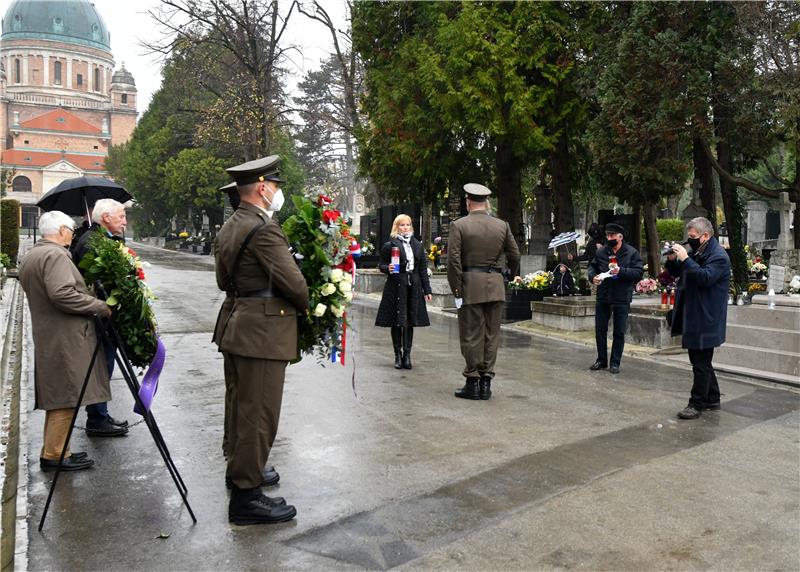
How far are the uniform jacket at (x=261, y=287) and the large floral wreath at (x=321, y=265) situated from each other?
296mm

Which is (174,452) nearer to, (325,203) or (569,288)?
(325,203)

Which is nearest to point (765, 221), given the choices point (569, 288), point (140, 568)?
point (569, 288)

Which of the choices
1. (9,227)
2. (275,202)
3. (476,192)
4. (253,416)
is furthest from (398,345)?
(9,227)

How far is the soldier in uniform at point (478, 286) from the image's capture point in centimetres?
793

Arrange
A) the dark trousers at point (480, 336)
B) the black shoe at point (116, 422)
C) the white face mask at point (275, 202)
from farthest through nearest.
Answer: the dark trousers at point (480, 336) < the black shoe at point (116, 422) < the white face mask at point (275, 202)

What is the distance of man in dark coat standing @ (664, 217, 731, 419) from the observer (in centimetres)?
710

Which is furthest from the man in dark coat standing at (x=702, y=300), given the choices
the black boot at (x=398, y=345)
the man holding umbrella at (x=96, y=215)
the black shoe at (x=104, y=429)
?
the black shoe at (x=104, y=429)

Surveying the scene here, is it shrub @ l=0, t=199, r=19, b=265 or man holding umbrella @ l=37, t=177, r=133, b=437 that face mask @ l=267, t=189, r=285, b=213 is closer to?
man holding umbrella @ l=37, t=177, r=133, b=437

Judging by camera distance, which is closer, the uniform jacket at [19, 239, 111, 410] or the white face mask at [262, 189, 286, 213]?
the white face mask at [262, 189, 286, 213]

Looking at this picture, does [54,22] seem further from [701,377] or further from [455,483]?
[455,483]

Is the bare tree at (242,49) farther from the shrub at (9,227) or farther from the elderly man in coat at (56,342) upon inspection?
the elderly man in coat at (56,342)

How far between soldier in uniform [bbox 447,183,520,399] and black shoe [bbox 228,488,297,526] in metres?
3.69

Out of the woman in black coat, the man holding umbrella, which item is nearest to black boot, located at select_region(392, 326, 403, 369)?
the woman in black coat

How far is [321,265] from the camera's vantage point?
4941mm
